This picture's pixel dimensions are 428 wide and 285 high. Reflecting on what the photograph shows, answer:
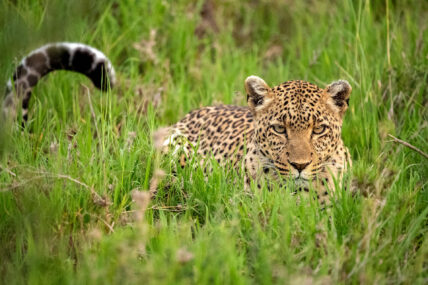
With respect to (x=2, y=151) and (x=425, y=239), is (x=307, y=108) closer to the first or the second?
(x=425, y=239)

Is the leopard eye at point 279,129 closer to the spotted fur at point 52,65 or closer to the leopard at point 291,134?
the leopard at point 291,134

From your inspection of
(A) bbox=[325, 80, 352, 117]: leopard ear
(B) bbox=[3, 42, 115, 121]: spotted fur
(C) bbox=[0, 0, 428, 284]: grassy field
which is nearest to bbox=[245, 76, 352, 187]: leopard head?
(A) bbox=[325, 80, 352, 117]: leopard ear

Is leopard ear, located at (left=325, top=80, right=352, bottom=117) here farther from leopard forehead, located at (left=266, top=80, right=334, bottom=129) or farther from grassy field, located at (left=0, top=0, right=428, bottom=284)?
grassy field, located at (left=0, top=0, right=428, bottom=284)

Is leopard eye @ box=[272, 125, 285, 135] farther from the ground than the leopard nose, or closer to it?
farther from the ground

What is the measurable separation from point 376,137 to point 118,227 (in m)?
2.72

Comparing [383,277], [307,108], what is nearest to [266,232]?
[383,277]

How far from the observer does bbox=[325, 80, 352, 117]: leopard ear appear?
4.88 meters

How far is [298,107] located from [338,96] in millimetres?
397

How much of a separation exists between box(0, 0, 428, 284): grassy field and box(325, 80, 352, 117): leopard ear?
445 millimetres

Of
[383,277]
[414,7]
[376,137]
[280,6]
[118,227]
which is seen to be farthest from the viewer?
[280,6]

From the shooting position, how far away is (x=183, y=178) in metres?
4.87

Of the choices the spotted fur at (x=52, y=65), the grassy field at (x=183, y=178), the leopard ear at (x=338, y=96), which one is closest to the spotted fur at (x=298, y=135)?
the leopard ear at (x=338, y=96)

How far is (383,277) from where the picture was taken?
12.0 feet

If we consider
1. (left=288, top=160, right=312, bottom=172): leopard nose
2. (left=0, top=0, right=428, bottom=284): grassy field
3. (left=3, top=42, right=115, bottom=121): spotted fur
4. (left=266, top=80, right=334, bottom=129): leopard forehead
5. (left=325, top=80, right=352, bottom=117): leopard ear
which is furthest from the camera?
(left=3, top=42, right=115, bottom=121): spotted fur
